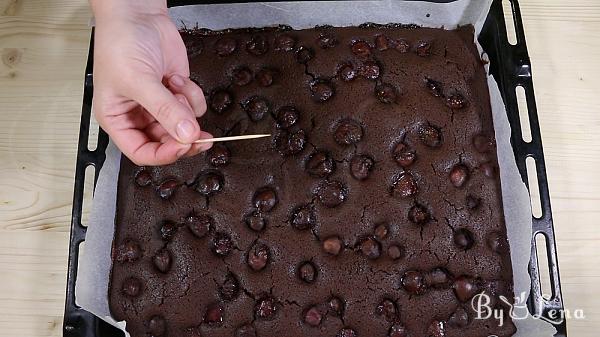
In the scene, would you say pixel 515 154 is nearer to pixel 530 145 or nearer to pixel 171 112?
pixel 530 145

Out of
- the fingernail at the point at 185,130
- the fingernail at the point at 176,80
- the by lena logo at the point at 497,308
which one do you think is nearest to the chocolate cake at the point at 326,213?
the by lena logo at the point at 497,308

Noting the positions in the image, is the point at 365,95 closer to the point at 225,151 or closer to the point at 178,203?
the point at 225,151

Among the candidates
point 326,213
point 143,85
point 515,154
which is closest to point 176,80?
point 143,85

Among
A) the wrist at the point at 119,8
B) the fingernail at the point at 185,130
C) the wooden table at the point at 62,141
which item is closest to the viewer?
the fingernail at the point at 185,130

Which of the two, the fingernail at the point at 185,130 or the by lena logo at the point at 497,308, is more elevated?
the fingernail at the point at 185,130

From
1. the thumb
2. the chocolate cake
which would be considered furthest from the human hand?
the chocolate cake

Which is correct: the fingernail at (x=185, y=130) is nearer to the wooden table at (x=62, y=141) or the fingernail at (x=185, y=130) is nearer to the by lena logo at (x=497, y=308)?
the wooden table at (x=62, y=141)

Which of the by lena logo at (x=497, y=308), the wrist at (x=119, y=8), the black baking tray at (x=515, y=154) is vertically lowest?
the by lena logo at (x=497, y=308)

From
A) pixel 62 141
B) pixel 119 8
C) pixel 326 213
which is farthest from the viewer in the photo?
pixel 62 141

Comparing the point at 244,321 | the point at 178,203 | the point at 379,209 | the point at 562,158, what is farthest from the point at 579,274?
the point at 178,203

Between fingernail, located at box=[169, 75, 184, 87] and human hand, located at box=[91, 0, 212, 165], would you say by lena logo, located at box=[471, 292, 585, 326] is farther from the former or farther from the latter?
fingernail, located at box=[169, 75, 184, 87]
